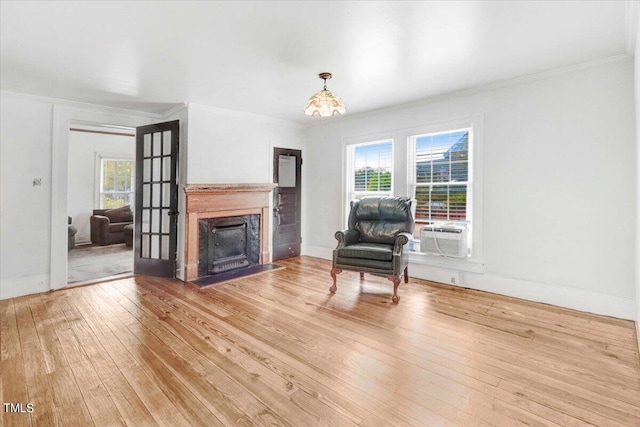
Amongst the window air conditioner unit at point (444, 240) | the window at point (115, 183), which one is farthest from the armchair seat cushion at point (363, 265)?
the window at point (115, 183)

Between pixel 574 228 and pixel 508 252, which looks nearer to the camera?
pixel 574 228

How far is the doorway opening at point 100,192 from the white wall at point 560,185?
6.34 m

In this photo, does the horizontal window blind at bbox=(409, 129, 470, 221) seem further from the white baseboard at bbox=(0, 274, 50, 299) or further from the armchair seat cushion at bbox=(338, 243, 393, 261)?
the white baseboard at bbox=(0, 274, 50, 299)

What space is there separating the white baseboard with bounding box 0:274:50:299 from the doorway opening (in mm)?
2100

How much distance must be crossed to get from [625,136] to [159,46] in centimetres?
432

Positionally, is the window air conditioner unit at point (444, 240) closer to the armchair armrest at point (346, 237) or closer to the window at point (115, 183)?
the armchair armrest at point (346, 237)

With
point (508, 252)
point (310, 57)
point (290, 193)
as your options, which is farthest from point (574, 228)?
point (290, 193)

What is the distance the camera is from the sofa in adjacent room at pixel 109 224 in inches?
266

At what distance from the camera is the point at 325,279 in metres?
4.30

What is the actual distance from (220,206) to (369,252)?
92.2 inches

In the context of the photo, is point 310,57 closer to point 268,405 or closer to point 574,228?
point 268,405

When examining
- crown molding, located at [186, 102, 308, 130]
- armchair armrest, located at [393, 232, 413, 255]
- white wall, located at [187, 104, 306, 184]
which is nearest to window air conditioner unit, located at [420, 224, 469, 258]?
armchair armrest, located at [393, 232, 413, 255]

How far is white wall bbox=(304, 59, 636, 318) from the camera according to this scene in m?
2.93

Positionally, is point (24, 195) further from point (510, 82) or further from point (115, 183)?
point (510, 82)
